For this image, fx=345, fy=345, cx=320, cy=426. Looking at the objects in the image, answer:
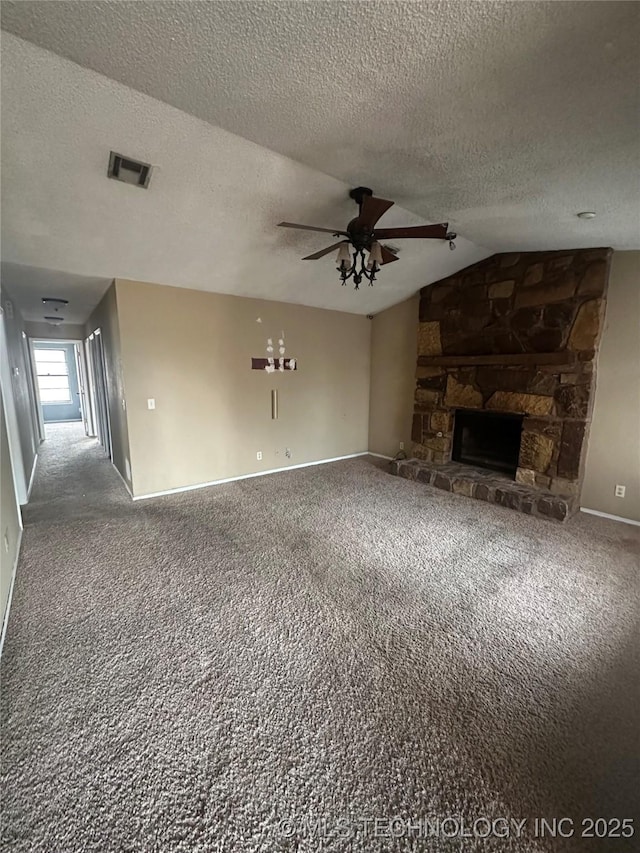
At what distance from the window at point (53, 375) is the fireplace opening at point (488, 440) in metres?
9.26

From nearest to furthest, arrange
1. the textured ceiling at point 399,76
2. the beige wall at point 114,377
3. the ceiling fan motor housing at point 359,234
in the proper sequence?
the textured ceiling at point 399,76
the ceiling fan motor housing at point 359,234
the beige wall at point 114,377

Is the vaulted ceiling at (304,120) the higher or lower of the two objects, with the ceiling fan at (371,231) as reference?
higher

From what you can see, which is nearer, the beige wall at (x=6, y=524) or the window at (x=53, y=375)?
the beige wall at (x=6, y=524)

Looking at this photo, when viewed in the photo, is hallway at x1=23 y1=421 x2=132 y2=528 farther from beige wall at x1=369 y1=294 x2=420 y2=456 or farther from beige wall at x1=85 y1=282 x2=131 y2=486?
beige wall at x1=369 y1=294 x2=420 y2=456

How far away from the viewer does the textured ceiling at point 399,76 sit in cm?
126

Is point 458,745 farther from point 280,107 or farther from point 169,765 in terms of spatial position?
point 280,107

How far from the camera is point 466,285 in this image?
4.30 metres

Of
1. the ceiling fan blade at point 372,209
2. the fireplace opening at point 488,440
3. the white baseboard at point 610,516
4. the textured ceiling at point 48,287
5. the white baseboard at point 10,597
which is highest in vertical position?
the ceiling fan blade at point 372,209

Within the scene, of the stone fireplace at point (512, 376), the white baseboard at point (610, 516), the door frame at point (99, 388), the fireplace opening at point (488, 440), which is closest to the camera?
the white baseboard at point (610, 516)

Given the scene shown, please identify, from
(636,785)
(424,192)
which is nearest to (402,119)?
(424,192)

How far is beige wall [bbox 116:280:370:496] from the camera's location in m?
3.70

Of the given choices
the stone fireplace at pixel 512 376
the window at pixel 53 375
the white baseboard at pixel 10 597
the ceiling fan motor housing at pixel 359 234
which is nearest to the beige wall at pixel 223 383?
the white baseboard at pixel 10 597

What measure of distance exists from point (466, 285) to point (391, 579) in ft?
11.9

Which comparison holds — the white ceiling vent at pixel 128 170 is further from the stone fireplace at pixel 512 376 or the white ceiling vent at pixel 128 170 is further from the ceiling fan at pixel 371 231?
the stone fireplace at pixel 512 376
